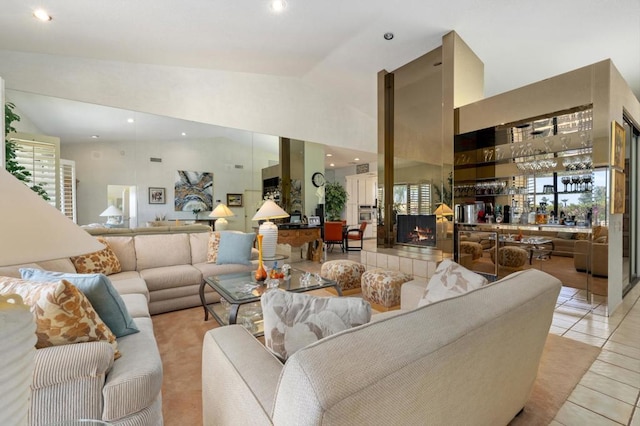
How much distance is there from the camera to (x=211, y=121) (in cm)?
505

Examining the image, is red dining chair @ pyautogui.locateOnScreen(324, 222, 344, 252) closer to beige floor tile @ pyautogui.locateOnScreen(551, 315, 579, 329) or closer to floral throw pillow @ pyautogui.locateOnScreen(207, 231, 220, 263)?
floral throw pillow @ pyautogui.locateOnScreen(207, 231, 220, 263)

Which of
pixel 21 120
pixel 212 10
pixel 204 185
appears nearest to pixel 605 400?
pixel 212 10

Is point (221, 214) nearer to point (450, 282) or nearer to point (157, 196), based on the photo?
point (157, 196)

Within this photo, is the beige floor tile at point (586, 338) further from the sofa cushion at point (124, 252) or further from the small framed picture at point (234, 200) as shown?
the small framed picture at point (234, 200)

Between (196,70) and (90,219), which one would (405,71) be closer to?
(196,70)

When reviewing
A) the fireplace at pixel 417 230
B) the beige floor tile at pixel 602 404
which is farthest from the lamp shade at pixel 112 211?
the beige floor tile at pixel 602 404

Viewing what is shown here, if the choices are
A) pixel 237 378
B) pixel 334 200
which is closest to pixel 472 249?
pixel 237 378

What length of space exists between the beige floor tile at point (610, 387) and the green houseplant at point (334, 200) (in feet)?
25.8

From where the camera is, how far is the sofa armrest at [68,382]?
111cm

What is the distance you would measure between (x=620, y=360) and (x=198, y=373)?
306cm

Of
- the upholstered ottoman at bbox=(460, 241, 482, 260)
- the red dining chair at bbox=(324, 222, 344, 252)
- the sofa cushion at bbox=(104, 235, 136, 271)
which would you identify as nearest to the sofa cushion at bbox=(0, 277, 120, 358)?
the sofa cushion at bbox=(104, 235, 136, 271)

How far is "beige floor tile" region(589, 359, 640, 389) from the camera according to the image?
1.95 metres

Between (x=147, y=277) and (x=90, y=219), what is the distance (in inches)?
83.5

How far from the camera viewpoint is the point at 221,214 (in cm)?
Result: 542
